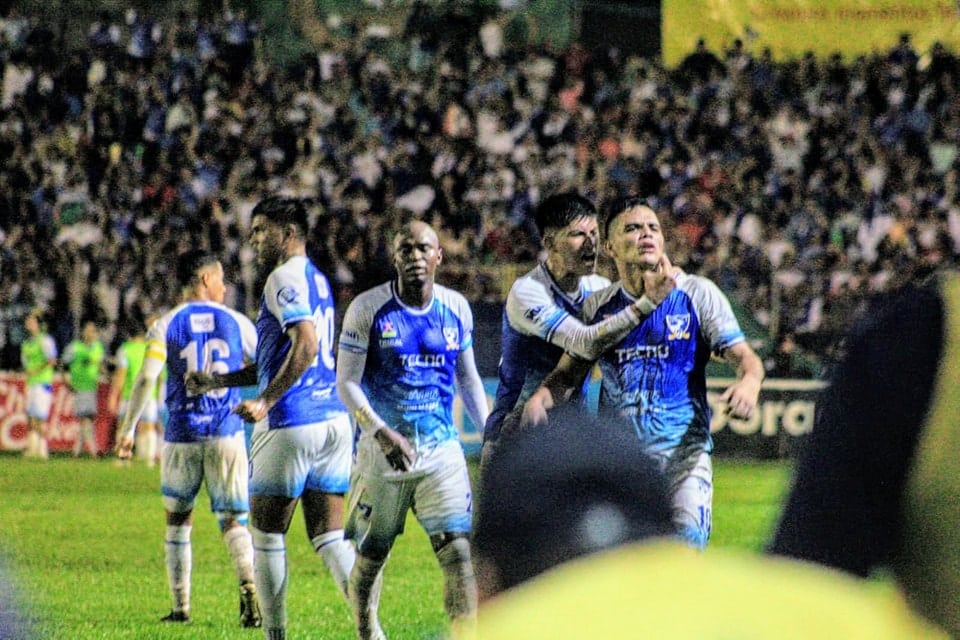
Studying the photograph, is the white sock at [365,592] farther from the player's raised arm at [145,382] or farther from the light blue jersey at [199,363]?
the player's raised arm at [145,382]

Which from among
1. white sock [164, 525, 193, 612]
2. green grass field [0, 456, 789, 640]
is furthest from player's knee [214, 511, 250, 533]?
green grass field [0, 456, 789, 640]

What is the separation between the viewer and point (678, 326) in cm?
774

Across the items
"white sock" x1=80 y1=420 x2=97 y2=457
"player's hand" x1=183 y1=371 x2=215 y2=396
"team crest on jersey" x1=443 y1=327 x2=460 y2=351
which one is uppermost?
"team crest on jersey" x1=443 y1=327 x2=460 y2=351

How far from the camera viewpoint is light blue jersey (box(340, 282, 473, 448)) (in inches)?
343

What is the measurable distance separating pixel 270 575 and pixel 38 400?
677 inches

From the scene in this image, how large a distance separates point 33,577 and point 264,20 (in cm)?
2075

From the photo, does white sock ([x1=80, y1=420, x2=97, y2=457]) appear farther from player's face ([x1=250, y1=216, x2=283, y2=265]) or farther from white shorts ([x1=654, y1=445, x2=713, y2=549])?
white shorts ([x1=654, y1=445, x2=713, y2=549])

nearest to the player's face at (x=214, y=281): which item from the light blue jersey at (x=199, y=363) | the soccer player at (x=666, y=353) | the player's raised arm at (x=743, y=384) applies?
the light blue jersey at (x=199, y=363)

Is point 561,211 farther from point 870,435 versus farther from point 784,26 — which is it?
point 784,26

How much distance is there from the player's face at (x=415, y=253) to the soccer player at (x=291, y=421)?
53 cm

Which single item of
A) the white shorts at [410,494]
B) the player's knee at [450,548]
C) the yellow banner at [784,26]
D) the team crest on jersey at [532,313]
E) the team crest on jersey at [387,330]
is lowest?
the player's knee at [450,548]

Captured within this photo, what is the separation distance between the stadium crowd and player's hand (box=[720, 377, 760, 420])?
15.4 meters

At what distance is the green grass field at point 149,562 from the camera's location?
421 inches

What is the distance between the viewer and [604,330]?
770 cm
